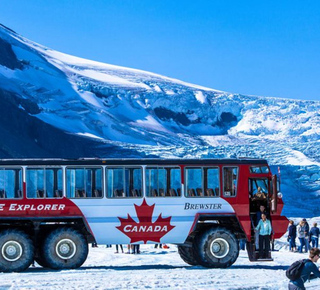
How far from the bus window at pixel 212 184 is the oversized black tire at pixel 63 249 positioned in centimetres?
348

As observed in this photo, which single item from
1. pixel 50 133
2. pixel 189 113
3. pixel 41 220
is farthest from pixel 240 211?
pixel 189 113

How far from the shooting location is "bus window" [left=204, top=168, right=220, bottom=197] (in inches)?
754

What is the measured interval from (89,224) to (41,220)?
120 cm

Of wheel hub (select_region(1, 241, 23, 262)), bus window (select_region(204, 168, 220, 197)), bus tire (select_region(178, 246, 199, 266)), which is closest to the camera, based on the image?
wheel hub (select_region(1, 241, 23, 262))

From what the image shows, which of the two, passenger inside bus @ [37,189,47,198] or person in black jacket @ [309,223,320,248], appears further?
person in black jacket @ [309,223,320,248]

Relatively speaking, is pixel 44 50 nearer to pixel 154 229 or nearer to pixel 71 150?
pixel 71 150

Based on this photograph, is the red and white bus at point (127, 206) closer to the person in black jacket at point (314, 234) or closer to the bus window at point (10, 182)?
the bus window at point (10, 182)

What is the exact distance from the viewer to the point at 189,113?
156m

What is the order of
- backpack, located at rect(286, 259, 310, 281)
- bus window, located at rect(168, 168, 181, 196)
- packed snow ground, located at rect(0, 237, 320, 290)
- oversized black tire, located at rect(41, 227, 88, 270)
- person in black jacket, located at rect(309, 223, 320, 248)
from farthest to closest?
person in black jacket, located at rect(309, 223, 320, 248) < bus window, located at rect(168, 168, 181, 196) < oversized black tire, located at rect(41, 227, 88, 270) < packed snow ground, located at rect(0, 237, 320, 290) < backpack, located at rect(286, 259, 310, 281)

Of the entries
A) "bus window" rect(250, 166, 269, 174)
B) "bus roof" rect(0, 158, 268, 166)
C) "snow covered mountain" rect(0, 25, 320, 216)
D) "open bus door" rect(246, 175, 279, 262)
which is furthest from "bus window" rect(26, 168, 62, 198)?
"snow covered mountain" rect(0, 25, 320, 216)

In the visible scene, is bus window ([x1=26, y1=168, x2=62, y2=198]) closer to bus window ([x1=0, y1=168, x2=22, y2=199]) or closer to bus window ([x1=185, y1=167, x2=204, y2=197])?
bus window ([x1=0, y1=168, x2=22, y2=199])

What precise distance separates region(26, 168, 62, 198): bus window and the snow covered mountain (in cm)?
9384

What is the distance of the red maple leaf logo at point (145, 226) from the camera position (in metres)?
18.8

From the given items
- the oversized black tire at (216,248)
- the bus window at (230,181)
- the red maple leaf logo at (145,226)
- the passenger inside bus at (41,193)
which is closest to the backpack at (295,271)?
the oversized black tire at (216,248)
